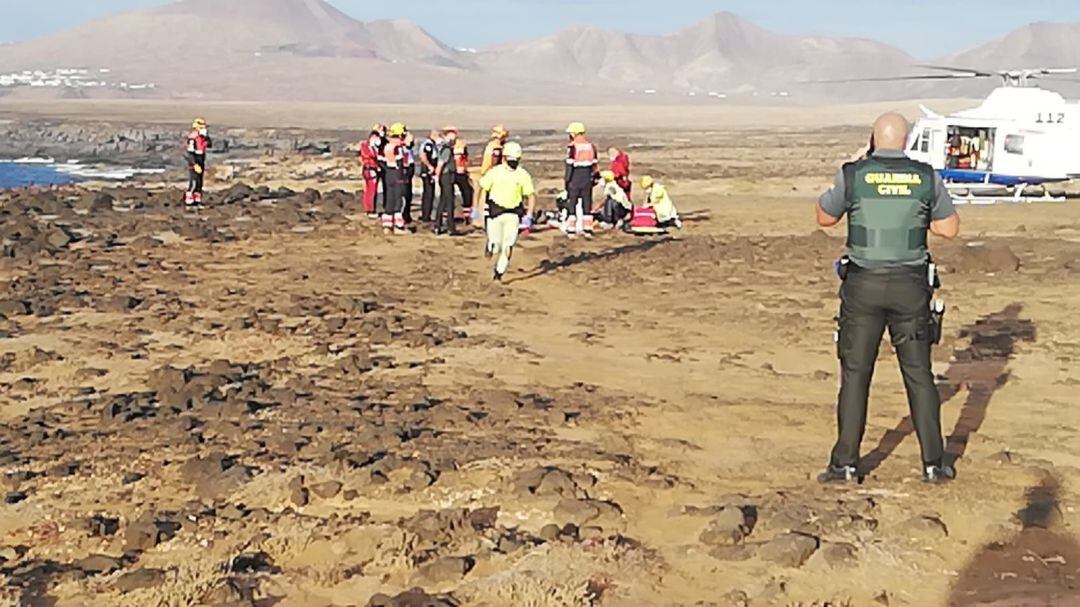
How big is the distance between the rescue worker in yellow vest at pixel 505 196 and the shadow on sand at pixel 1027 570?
805 centimetres

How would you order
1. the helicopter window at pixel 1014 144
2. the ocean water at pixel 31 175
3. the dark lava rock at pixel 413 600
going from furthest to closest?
the ocean water at pixel 31 175
the helicopter window at pixel 1014 144
the dark lava rock at pixel 413 600

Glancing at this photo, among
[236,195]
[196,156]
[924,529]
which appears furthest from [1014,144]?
[924,529]

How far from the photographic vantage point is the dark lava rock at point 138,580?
5.44m

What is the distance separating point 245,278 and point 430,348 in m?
4.46

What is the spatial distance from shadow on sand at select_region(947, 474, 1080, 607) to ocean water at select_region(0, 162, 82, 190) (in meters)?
33.0

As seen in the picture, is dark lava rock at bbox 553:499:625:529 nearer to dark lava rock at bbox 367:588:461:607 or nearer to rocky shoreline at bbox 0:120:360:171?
dark lava rock at bbox 367:588:461:607

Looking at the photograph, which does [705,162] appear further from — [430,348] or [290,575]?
[290,575]

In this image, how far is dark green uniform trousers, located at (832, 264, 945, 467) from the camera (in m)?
6.41

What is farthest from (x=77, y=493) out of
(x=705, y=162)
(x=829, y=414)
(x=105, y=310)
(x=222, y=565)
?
(x=705, y=162)

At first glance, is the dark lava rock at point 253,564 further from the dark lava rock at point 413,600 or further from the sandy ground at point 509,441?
the dark lava rock at point 413,600

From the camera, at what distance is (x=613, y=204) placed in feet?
63.3

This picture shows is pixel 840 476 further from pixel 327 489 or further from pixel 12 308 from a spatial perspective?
pixel 12 308

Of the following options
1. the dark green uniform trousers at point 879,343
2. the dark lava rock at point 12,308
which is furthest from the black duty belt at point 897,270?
the dark lava rock at point 12,308

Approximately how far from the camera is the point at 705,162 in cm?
4209
